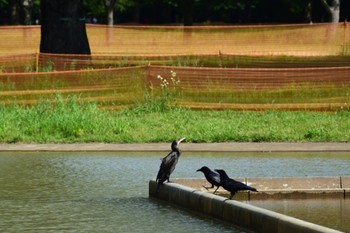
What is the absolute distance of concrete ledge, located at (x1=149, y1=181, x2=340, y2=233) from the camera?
40.3 feet

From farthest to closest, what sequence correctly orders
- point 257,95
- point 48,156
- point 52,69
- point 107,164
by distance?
point 52,69 < point 257,95 < point 48,156 < point 107,164

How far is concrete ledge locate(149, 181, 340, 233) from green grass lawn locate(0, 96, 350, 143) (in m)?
7.53

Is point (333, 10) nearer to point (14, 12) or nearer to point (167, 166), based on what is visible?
point (14, 12)

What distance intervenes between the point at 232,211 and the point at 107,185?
4.11 metres

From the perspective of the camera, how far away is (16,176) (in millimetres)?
18953

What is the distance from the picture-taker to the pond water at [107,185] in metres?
14.1

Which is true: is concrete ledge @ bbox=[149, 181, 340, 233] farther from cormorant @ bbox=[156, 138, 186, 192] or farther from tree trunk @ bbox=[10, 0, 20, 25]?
tree trunk @ bbox=[10, 0, 20, 25]

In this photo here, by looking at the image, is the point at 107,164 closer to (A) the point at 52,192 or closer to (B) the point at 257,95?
(A) the point at 52,192

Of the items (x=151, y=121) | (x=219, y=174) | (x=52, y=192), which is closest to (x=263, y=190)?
(x=219, y=174)

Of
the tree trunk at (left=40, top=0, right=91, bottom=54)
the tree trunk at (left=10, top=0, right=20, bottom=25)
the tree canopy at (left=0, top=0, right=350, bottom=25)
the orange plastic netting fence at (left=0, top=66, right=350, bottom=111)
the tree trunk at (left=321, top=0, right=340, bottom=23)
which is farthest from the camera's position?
the tree trunk at (left=10, top=0, right=20, bottom=25)

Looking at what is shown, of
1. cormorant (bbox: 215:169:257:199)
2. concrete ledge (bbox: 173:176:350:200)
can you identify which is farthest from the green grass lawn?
cormorant (bbox: 215:169:257:199)

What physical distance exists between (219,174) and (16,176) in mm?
4934

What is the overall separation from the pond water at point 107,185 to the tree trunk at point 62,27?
48.6ft

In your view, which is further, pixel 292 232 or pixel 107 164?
pixel 107 164
